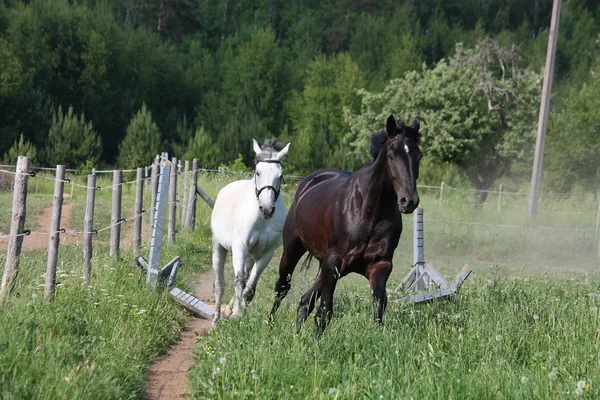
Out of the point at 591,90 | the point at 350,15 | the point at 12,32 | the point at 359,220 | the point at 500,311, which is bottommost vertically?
the point at 500,311

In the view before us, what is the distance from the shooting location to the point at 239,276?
29.4 ft

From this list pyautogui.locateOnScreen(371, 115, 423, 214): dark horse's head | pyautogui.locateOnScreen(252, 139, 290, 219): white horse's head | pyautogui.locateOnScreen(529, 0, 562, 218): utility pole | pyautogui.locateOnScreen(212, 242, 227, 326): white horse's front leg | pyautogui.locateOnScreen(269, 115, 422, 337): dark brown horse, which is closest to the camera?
pyautogui.locateOnScreen(371, 115, 423, 214): dark horse's head

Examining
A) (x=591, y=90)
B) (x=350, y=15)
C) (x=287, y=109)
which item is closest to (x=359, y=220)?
(x=591, y=90)

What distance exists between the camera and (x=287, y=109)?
75750 mm

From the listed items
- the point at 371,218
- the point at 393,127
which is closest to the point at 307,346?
the point at 371,218

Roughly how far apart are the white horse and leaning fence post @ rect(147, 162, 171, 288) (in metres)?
0.78

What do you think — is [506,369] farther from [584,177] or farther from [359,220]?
[584,177]

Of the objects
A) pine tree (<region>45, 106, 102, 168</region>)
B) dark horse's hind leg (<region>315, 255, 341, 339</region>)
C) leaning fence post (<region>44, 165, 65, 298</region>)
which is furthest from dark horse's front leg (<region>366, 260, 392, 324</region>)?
pine tree (<region>45, 106, 102, 168</region>)

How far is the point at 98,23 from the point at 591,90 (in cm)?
4286

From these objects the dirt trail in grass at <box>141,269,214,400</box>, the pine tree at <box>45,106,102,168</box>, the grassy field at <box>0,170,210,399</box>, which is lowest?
the dirt trail in grass at <box>141,269,214,400</box>

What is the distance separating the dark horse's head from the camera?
6.56 metres

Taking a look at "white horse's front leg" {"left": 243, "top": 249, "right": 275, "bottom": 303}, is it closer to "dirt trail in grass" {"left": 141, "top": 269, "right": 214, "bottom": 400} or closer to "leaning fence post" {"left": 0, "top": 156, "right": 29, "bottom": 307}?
"dirt trail in grass" {"left": 141, "top": 269, "right": 214, "bottom": 400}

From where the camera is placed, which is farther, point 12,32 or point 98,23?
point 98,23

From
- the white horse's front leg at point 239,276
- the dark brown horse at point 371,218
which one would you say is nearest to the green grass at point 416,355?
the dark brown horse at point 371,218
